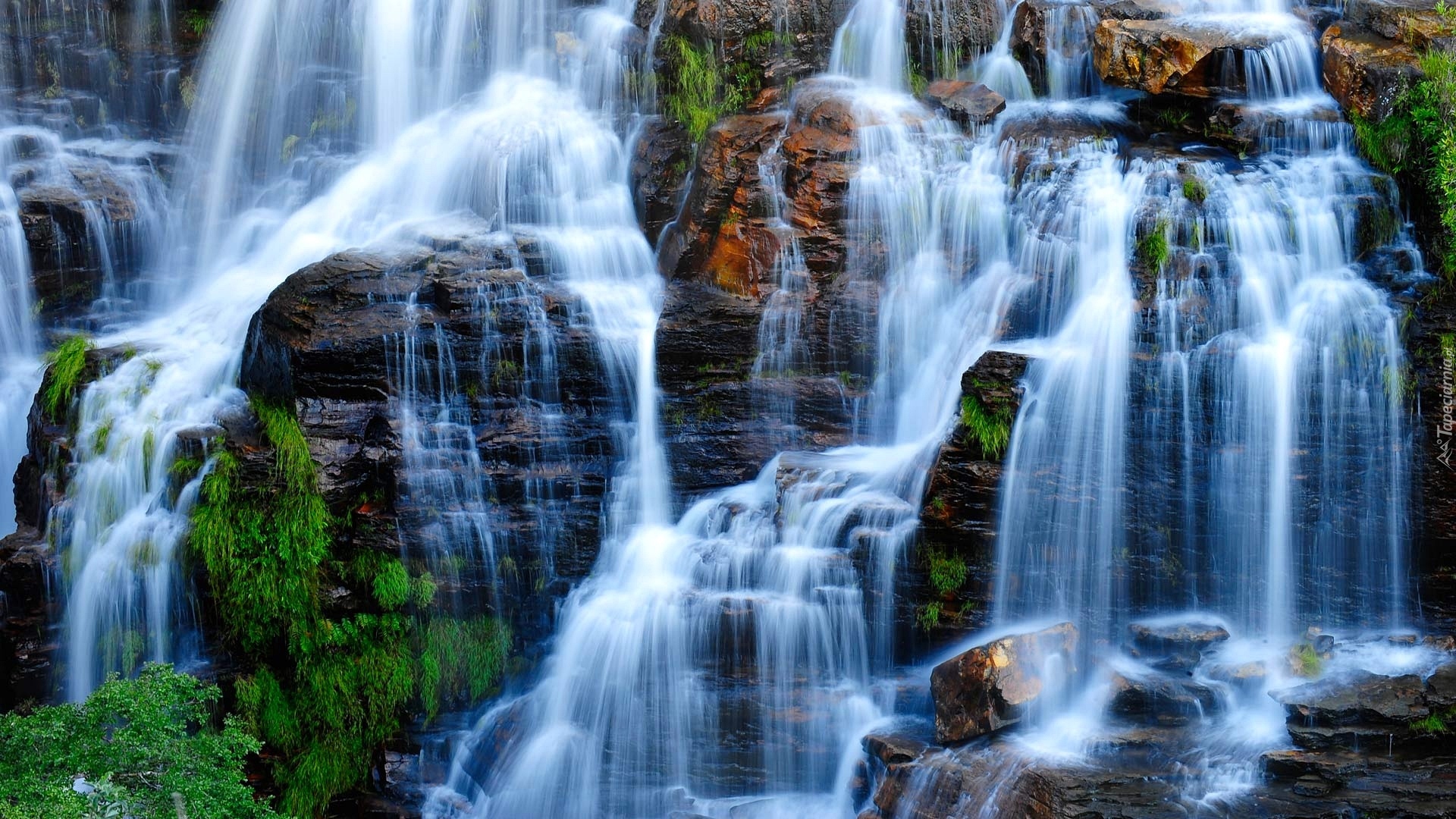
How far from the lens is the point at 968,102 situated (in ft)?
50.0

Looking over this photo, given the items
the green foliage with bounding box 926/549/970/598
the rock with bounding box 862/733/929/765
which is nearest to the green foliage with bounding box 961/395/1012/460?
the green foliage with bounding box 926/549/970/598

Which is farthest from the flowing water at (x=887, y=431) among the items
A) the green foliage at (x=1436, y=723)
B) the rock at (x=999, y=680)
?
the green foliage at (x=1436, y=723)

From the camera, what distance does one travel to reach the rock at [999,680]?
406 inches

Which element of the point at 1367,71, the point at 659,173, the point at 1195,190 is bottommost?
the point at 1195,190

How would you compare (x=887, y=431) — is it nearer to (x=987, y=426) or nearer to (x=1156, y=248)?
(x=987, y=426)

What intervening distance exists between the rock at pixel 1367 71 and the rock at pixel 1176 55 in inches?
33.3

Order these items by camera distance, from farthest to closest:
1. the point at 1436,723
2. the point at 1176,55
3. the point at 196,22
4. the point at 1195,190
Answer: the point at 196,22 < the point at 1176,55 < the point at 1195,190 < the point at 1436,723

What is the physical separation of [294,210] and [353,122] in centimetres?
186

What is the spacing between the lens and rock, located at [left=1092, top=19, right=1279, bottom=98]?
14.4m

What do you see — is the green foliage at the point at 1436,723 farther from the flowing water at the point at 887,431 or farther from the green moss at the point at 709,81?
the green moss at the point at 709,81

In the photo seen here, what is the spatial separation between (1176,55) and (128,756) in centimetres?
1353

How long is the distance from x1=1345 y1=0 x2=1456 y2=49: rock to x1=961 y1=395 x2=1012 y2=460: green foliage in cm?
675

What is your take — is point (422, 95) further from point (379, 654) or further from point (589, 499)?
point (379, 654)

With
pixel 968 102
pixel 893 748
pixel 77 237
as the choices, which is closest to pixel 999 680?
pixel 893 748
